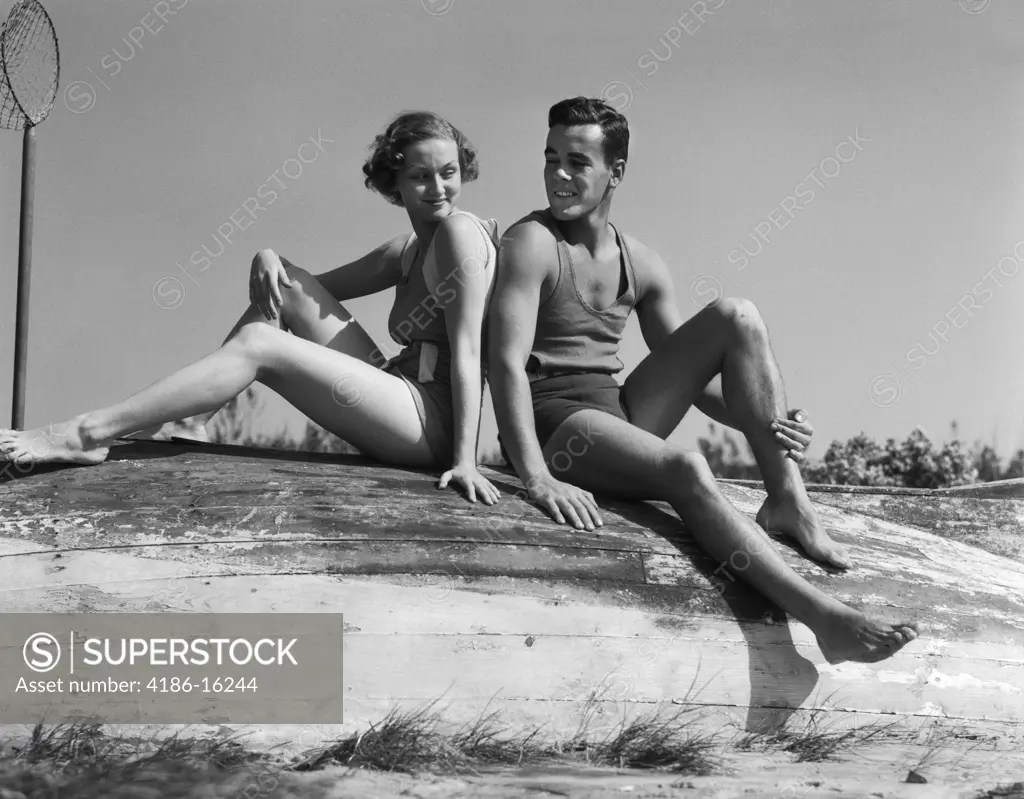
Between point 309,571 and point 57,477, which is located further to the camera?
point 57,477

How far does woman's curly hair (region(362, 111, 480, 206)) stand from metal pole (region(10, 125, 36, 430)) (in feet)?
6.32

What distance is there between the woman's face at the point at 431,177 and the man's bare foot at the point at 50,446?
149cm

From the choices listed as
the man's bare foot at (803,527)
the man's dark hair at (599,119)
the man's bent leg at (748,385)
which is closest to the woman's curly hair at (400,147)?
the man's dark hair at (599,119)

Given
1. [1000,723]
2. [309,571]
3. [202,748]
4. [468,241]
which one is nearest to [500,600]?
[309,571]

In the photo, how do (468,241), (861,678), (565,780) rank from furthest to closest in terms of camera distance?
(468,241) → (861,678) → (565,780)

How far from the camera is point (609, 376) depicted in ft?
14.7

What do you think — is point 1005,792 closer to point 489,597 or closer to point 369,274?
point 489,597

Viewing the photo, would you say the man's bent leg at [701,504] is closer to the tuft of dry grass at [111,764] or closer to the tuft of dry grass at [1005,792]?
the tuft of dry grass at [1005,792]

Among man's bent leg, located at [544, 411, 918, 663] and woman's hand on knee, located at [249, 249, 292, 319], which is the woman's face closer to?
woman's hand on knee, located at [249, 249, 292, 319]

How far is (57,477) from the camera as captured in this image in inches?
163

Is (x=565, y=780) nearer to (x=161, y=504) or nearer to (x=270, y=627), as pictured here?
(x=270, y=627)

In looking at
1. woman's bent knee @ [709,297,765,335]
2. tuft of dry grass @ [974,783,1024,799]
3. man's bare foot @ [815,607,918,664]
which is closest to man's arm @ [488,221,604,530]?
woman's bent knee @ [709,297,765,335]

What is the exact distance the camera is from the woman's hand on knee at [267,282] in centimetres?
448

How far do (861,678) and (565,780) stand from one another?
1.22 meters
